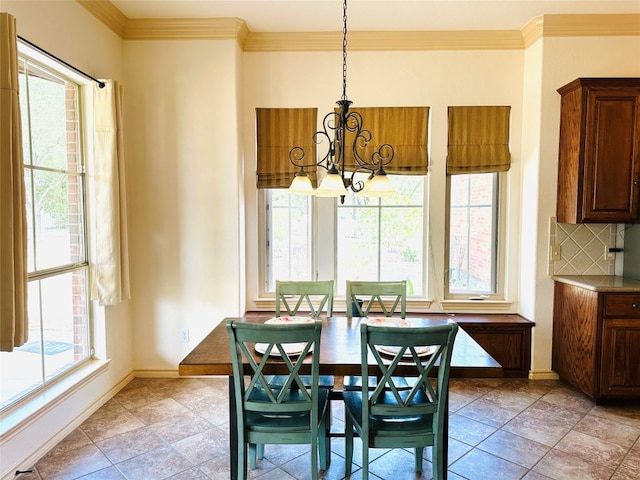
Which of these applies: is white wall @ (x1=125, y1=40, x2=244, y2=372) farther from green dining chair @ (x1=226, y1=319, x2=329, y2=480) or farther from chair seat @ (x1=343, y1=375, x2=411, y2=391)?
green dining chair @ (x1=226, y1=319, x2=329, y2=480)

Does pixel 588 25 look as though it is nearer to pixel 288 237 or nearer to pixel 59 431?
pixel 288 237

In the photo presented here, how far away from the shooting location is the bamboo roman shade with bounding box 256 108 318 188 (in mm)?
3672

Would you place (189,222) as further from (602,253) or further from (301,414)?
(602,253)

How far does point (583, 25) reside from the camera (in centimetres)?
329

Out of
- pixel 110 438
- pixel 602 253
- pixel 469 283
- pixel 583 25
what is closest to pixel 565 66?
pixel 583 25

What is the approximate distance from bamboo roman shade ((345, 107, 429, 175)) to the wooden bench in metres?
1.45

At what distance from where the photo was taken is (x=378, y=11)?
3.21 metres

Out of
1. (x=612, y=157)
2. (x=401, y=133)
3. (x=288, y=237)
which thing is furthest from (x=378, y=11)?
(x=612, y=157)

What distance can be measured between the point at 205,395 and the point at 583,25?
14.2 ft

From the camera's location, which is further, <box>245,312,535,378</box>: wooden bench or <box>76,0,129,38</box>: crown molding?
<box>245,312,535,378</box>: wooden bench

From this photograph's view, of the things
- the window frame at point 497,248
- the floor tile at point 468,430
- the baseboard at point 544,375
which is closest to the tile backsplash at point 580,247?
the window frame at point 497,248

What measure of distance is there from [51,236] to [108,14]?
5.91 feet

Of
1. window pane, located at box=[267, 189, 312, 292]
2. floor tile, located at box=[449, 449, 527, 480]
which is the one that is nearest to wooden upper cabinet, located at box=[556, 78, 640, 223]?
floor tile, located at box=[449, 449, 527, 480]

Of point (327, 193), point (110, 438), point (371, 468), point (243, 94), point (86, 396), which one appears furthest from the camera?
point (243, 94)
